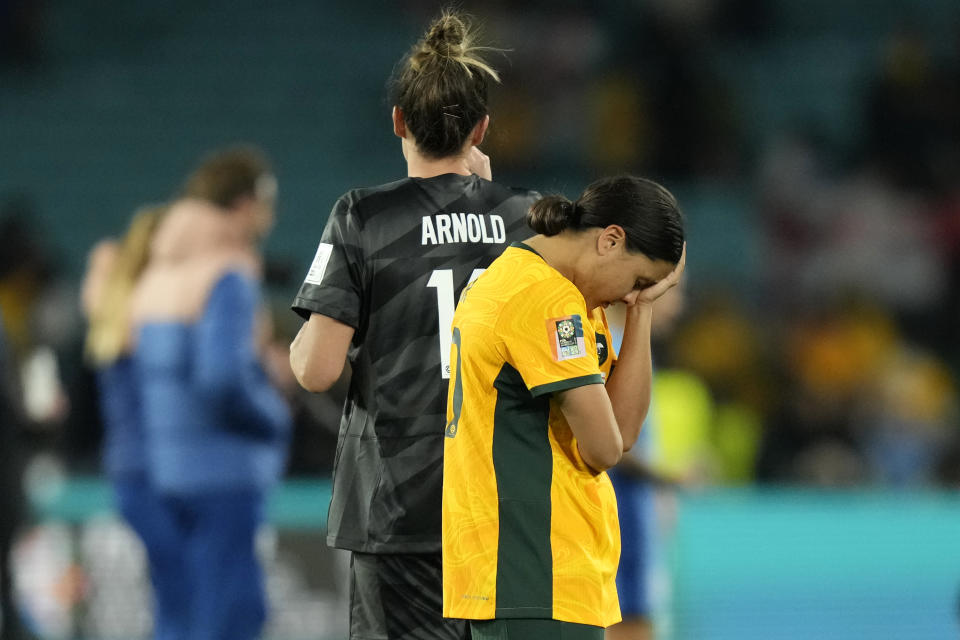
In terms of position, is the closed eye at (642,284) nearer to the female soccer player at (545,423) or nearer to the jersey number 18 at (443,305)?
the female soccer player at (545,423)

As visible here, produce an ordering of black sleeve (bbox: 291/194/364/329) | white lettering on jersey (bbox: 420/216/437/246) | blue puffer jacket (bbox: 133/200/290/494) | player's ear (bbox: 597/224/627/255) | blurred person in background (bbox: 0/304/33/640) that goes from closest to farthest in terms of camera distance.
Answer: player's ear (bbox: 597/224/627/255) → black sleeve (bbox: 291/194/364/329) → white lettering on jersey (bbox: 420/216/437/246) → blue puffer jacket (bbox: 133/200/290/494) → blurred person in background (bbox: 0/304/33/640)

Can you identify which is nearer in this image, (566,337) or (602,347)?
(566,337)

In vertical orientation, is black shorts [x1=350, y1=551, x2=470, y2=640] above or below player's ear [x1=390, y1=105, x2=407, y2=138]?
below

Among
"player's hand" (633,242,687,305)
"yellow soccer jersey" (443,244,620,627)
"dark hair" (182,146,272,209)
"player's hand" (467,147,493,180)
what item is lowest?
"yellow soccer jersey" (443,244,620,627)

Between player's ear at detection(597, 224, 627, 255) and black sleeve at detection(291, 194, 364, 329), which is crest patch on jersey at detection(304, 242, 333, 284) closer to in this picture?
black sleeve at detection(291, 194, 364, 329)

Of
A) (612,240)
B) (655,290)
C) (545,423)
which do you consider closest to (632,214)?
(612,240)

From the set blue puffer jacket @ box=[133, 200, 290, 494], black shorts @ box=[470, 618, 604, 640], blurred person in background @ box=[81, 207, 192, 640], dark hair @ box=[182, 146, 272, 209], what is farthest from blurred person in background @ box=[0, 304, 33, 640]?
black shorts @ box=[470, 618, 604, 640]

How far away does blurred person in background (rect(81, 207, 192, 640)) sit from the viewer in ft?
17.7

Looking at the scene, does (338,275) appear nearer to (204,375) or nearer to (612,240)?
(612,240)

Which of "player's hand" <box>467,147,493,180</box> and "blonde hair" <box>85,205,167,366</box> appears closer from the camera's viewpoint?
"player's hand" <box>467,147,493,180</box>

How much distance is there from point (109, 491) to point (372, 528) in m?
5.77

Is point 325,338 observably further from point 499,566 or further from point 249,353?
point 249,353

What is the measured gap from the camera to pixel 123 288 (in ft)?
18.5

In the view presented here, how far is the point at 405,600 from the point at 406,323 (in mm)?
609
